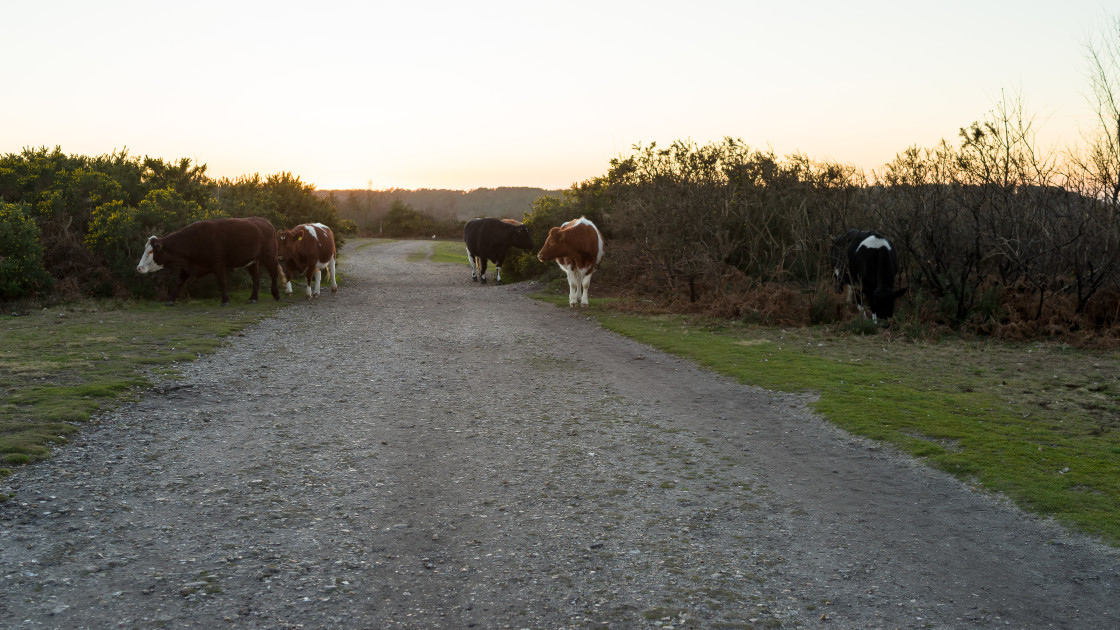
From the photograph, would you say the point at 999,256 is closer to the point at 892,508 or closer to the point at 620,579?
the point at 892,508

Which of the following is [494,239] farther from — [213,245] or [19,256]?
[19,256]

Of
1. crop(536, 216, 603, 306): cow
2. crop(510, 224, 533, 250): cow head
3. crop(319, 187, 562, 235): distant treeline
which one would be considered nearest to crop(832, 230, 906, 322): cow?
crop(536, 216, 603, 306): cow

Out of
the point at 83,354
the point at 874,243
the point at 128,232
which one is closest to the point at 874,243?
the point at 874,243

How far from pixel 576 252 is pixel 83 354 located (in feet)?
36.1

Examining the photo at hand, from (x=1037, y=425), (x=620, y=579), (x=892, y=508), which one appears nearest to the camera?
(x=620, y=579)

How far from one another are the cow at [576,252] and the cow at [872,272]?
6.13m

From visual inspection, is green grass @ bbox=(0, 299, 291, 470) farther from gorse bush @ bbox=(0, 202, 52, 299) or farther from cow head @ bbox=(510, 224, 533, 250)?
cow head @ bbox=(510, 224, 533, 250)

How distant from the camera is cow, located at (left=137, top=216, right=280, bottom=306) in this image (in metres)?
17.7

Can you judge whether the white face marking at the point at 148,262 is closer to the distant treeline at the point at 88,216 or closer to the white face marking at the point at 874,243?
the distant treeline at the point at 88,216

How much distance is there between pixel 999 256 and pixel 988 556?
11.5m

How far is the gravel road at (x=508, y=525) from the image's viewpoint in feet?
13.1

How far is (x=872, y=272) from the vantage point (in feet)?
48.9

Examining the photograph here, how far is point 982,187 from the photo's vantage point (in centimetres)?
1454

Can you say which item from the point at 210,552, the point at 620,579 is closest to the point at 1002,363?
the point at 620,579
